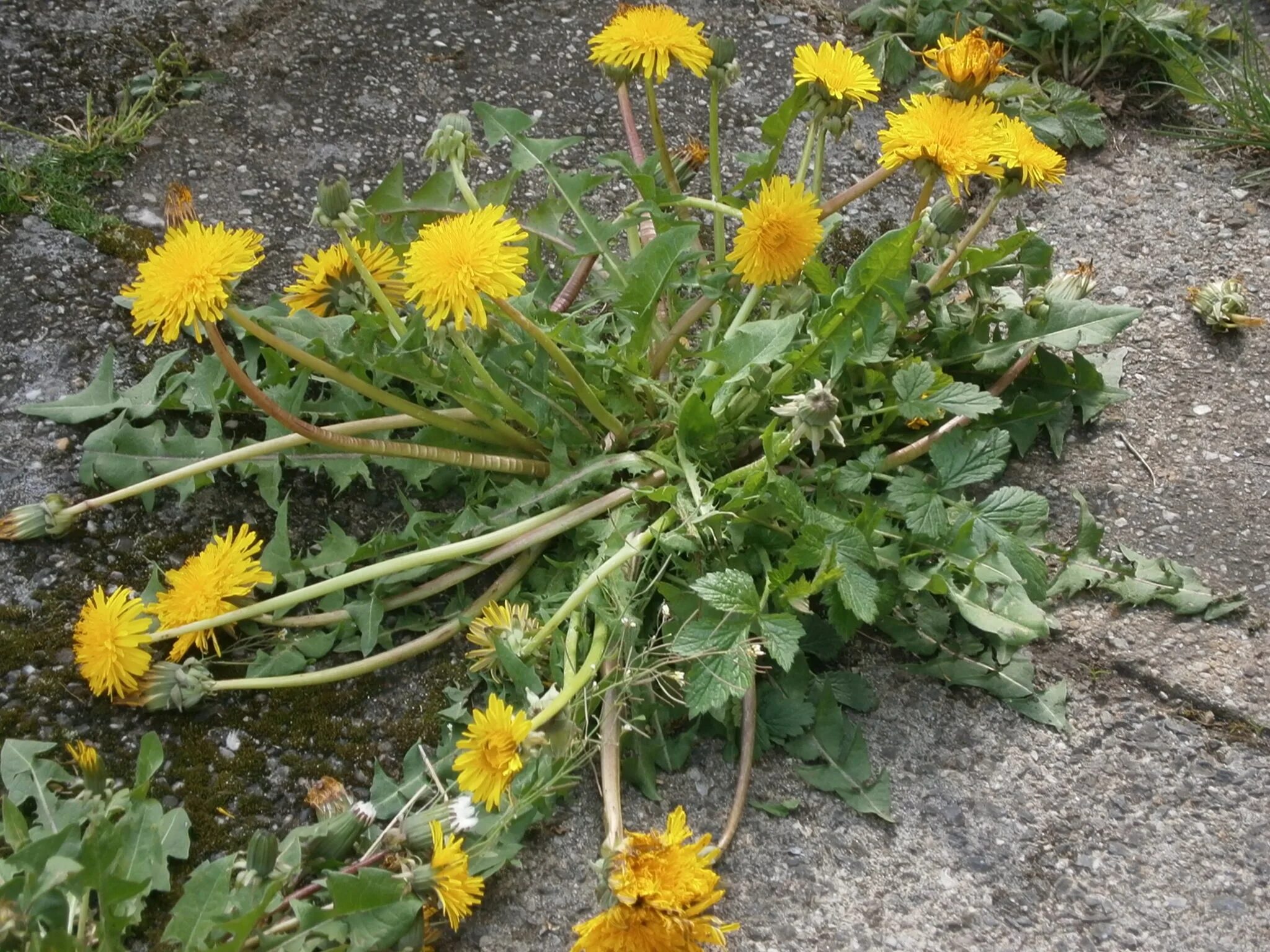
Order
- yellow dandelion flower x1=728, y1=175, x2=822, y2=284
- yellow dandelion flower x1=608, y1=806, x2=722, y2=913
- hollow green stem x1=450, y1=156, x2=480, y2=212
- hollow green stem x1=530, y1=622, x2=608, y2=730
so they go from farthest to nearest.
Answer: hollow green stem x1=450, y1=156, x2=480, y2=212, yellow dandelion flower x1=728, y1=175, x2=822, y2=284, hollow green stem x1=530, y1=622, x2=608, y2=730, yellow dandelion flower x1=608, y1=806, x2=722, y2=913

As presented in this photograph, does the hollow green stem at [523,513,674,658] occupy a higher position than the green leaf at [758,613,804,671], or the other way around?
the green leaf at [758,613,804,671]

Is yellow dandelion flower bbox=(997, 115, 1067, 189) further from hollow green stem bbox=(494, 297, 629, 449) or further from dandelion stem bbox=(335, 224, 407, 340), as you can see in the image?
dandelion stem bbox=(335, 224, 407, 340)

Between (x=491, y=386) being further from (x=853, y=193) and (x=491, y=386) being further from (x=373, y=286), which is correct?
(x=853, y=193)

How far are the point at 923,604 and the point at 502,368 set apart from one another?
78cm

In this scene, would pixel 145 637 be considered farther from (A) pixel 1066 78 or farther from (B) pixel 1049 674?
(A) pixel 1066 78

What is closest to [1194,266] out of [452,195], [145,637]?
[452,195]

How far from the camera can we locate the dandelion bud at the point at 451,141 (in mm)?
1808

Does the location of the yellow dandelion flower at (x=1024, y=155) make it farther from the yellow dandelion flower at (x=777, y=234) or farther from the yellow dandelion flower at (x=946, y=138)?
the yellow dandelion flower at (x=777, y=234)

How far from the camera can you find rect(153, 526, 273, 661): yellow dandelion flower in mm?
1616

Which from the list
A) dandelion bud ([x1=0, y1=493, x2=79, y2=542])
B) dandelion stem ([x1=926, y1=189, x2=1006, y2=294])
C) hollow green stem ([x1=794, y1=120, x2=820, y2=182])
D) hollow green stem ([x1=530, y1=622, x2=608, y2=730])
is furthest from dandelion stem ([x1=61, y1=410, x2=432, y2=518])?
dandelion stem ([x1=926, y1=189, x2=1006, y2=294])

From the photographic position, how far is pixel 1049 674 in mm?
1771

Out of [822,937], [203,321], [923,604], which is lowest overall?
[822,937]

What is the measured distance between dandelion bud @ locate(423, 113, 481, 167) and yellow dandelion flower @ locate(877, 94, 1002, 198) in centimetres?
67

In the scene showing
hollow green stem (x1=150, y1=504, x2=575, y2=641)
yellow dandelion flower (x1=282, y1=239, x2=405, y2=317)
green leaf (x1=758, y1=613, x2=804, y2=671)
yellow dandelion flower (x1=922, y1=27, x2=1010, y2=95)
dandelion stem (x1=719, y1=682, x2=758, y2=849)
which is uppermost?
yellow dandelion flower (x1=922, y1=27, x2=1010, y2=95)
